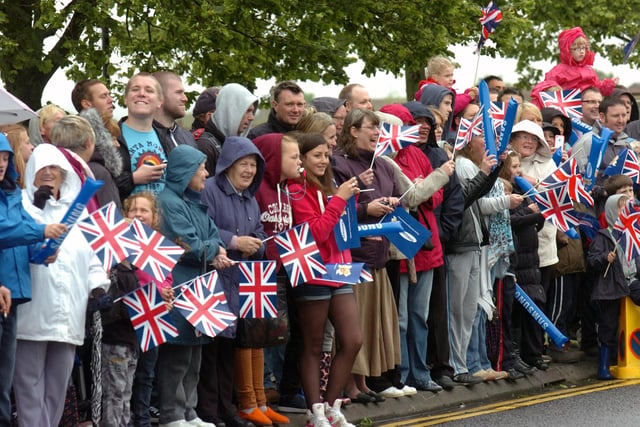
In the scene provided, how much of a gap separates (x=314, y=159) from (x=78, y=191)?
252cm

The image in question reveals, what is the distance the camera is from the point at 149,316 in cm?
845

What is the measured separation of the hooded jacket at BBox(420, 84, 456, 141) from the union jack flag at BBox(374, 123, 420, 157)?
1.60 m

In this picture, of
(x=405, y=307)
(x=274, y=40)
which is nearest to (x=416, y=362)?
(x=405, y=307)

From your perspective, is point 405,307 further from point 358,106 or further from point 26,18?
point 26,18

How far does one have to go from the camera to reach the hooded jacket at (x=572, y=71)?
16.2 metres

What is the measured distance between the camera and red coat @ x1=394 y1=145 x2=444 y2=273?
444 inches

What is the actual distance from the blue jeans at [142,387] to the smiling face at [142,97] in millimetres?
1783

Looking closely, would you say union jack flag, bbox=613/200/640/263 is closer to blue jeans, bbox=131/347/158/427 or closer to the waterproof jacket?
the waterproof jacket

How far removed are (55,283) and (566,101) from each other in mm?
8542

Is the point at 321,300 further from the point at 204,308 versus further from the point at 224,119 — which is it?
the point at 224,119

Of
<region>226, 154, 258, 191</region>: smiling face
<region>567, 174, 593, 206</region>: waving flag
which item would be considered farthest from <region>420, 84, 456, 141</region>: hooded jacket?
<region>226, 154, 258, 191</region>: smiling face

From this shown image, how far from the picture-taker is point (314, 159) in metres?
9.88

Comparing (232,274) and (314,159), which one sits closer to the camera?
(232,274)

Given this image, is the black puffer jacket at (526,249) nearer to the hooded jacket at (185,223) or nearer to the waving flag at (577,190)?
the waving flag at (577,190)
